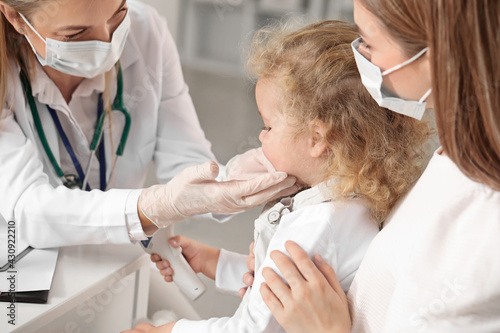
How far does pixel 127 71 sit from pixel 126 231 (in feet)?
1.83

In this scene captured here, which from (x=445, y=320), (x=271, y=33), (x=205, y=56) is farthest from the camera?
(x=205, y=56)

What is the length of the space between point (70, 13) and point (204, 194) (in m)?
0.53

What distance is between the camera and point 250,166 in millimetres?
1293

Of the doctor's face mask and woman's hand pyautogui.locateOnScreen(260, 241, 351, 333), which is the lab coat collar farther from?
woman's hand pyautogui.locateOnScreen(260, 241, 351, 333)

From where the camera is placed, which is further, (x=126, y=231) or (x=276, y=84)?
(x=126, y=231)

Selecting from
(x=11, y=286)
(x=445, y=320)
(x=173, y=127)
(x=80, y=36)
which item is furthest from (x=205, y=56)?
(x=445, y=320)

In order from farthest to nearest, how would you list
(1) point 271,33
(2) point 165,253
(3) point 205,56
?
(3) point 205,56 < (2) point 165,253 < (1) point 271,33

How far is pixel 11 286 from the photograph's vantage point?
3.78 ft

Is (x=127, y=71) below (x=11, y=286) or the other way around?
the other way around

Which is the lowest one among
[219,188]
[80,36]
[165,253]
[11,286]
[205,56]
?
[205,56]

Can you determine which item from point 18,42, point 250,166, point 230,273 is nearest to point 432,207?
point 250,166

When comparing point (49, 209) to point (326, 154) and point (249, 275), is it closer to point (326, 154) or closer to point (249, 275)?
point (249, 275)

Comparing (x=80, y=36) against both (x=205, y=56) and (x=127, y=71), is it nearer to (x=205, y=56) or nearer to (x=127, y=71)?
(x=127, y=71)

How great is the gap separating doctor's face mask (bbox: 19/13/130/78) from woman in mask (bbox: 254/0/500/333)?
655 mm
